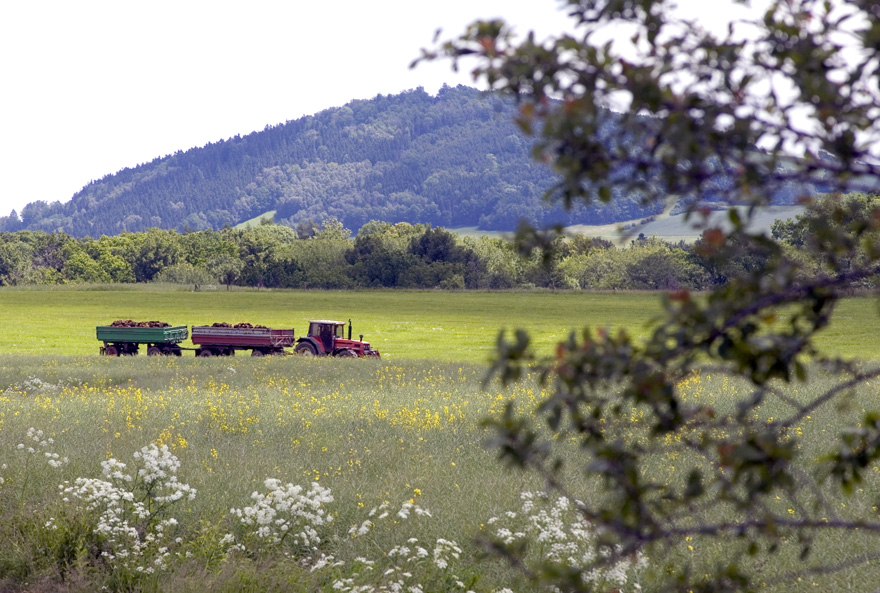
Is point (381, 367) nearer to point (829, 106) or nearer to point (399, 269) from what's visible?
point (829, 106)

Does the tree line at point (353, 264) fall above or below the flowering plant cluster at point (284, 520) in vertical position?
above

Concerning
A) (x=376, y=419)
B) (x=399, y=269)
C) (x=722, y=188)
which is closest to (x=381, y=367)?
(x=376, y=419)

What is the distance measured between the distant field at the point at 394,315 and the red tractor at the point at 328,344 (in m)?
2.93

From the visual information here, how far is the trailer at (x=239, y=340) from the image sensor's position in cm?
3819

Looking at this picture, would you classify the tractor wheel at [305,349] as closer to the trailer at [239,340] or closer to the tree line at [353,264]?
the trailer at [239,340]

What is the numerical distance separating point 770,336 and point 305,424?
11787mm

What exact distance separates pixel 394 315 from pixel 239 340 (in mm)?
41341

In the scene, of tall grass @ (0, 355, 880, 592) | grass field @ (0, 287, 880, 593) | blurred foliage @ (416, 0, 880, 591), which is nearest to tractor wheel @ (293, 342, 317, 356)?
grass field @ (0, 287, 880, 593)


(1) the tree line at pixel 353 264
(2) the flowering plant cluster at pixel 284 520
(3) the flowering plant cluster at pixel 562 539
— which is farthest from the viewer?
(1) the tree line at pixel 353 264

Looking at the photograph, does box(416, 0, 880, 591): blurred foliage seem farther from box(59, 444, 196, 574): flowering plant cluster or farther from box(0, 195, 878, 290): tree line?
box(0, 195, 878, 290): tree line

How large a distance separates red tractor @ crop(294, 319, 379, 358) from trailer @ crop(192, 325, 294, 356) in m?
1.79

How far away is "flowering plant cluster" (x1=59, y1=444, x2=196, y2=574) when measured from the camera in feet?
25.4

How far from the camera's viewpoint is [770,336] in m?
2.47

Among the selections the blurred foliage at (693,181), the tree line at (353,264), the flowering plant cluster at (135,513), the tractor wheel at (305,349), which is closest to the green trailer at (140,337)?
the tractor wheel at (305,349)
